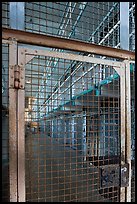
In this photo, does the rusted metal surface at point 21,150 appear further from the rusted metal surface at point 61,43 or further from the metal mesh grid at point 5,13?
the metal mesh grid at point 5,13

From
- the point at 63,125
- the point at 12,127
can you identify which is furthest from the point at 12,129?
the point at 63,125

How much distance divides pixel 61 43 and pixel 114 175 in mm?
1200

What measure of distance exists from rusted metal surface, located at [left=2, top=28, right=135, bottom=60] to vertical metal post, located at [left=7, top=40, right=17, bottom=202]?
7 centimetres

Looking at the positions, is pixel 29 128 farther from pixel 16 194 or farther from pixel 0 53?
pixel 0 53

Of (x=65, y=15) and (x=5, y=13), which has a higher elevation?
(x=65, y=15)

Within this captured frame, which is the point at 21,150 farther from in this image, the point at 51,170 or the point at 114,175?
the point at 114,175

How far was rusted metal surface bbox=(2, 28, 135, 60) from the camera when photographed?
1206 millimetres

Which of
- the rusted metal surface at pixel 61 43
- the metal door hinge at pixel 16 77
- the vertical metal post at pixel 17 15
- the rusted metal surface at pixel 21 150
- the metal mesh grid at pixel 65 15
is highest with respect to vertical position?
the metal mesh grid at pixel 65 15

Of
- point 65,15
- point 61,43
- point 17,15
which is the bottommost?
point 61,43

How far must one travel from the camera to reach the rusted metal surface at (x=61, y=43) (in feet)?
3.96

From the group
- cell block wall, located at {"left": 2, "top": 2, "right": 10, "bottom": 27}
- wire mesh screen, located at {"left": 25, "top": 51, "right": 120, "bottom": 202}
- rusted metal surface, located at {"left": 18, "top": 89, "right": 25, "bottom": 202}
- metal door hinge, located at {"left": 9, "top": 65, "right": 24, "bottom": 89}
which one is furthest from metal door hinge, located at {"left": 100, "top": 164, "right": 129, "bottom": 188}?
cell block wall, located at {"left": 2, "top": 2, "right": 10, "bottom": 27}

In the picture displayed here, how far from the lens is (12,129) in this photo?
3.88 ft

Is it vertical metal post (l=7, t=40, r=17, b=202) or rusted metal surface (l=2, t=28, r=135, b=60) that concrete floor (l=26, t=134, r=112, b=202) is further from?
rusted metal surface (l=2, t=28, r=135, b=60)

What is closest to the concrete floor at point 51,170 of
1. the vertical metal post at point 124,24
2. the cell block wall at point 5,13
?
the cell block wall at point 5,13
